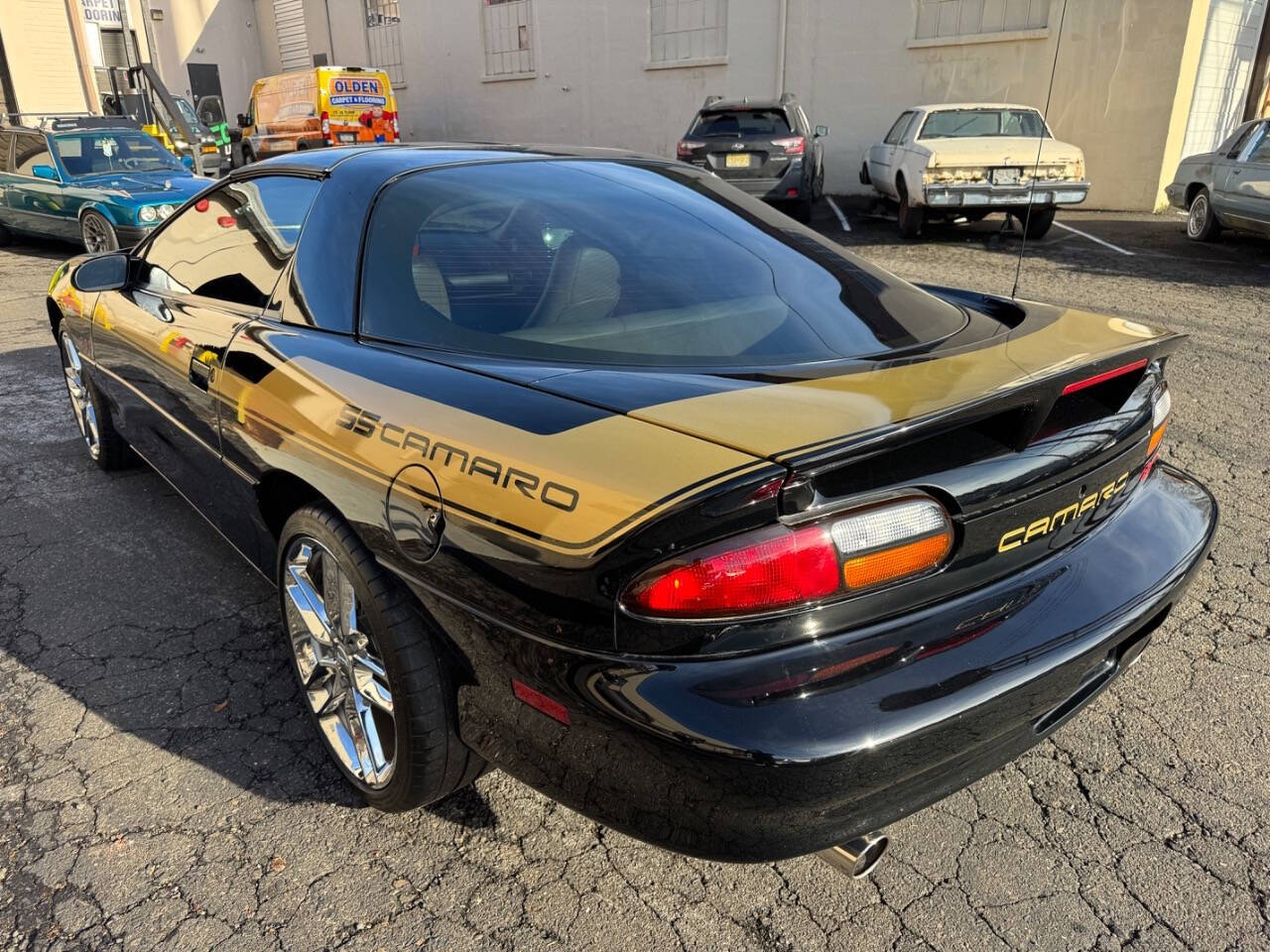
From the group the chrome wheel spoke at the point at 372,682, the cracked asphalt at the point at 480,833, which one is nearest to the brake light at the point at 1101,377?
the cracked asphalt at the point at 480,833

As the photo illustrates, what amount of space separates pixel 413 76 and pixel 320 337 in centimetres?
2399

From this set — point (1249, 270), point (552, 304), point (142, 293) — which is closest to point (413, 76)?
point (1249, 270)

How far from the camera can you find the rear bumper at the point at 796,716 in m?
1.49

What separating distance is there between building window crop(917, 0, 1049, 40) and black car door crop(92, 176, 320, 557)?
14227 millimetres

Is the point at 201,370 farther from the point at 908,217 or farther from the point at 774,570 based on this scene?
the point at 908,217

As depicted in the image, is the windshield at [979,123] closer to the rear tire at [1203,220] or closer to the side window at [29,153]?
the rear tire at [1203,220]

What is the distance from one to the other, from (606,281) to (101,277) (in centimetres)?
219

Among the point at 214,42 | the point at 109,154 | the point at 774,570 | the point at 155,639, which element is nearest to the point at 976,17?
the point at 109,154

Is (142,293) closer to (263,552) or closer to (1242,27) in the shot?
(263,552)

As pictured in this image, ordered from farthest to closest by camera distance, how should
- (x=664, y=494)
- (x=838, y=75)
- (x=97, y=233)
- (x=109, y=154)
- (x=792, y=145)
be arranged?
(x=838, y=75) → (x=792, y=145) → (x=109, y=154) → (x=97, y=233) → (x=664, y=494)

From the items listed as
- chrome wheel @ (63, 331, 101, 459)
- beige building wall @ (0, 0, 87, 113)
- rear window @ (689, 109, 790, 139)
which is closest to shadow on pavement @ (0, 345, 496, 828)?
chrome wheel @ (63, 331, 101, 459)

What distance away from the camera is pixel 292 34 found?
27.1 meters

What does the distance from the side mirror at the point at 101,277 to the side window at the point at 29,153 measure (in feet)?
28.9

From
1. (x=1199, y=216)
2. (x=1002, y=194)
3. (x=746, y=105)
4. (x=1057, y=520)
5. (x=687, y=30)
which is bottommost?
(x=1199, y=216)
